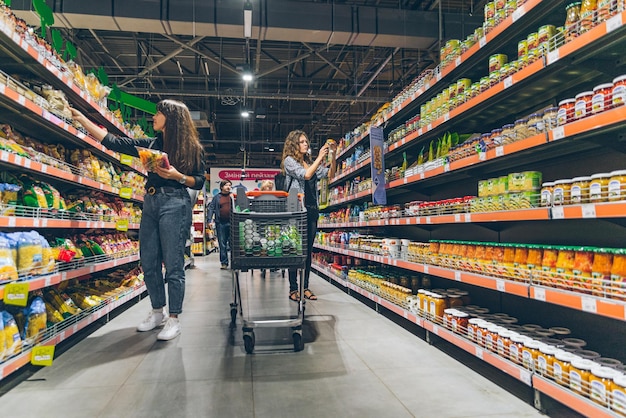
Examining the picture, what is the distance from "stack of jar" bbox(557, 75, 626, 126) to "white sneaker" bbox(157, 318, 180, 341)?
2.87 meters

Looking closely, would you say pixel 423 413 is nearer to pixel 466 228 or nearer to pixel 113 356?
pixel 113 356

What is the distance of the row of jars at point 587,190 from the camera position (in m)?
1.62

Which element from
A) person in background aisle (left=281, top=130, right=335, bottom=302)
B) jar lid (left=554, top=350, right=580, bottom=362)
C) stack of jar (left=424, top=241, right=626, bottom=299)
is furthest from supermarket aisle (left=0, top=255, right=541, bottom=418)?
person in background aisle (left=281, top=130, right=335, bottom=302)

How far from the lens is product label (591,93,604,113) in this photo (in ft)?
5.57

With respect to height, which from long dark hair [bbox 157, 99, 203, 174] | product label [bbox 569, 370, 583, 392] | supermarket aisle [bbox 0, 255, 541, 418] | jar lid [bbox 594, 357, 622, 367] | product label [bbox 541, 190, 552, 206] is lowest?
supermarket aisle [bbox 0, 255, 541, 418]

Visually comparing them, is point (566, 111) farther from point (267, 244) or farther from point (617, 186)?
point (267, 244)

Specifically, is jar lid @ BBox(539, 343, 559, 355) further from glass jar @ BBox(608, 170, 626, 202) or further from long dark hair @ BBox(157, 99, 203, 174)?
long dark hair @ BBox(157, 99, 203, 174)

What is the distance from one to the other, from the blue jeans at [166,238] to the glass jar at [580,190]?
2.50m

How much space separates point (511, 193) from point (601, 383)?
1102mm

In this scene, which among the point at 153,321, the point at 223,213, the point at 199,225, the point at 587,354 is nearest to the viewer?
the point at 587,354

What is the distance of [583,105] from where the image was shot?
70.4 inches

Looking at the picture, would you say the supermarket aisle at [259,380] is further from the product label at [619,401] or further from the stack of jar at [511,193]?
the stack of jar at [511,193]

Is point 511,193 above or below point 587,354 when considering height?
above

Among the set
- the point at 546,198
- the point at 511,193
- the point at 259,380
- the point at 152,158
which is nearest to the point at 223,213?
the point at 152,158
